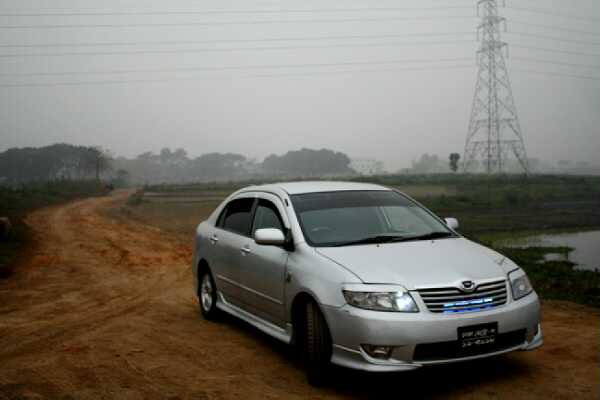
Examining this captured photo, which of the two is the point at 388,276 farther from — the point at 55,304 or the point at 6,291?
the point at 6,291

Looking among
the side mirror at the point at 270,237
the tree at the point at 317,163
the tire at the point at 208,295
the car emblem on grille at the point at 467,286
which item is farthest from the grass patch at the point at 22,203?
the tree at the point at 317,163

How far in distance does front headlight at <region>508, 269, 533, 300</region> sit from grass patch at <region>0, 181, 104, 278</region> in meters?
10.8

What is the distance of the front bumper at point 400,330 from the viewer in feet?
16.2

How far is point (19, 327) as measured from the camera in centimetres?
831

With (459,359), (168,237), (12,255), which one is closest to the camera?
(459,359)

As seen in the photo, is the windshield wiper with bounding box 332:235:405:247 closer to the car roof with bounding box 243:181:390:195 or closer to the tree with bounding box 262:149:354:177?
the car roof with bounding box 243:181:390:195

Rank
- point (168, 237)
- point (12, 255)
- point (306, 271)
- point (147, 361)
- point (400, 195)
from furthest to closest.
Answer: point (168, 237)
point (12, 255)
point (400, 195)
point (147, 361)
point (306, 271)

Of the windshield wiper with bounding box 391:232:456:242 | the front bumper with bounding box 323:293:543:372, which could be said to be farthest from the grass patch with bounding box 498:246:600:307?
the front bumper with bounding box 323:293:543:372

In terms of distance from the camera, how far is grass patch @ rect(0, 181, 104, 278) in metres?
16.6

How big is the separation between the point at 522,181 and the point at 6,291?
5561 cm

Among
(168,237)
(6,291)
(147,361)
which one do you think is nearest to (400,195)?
(147,361)

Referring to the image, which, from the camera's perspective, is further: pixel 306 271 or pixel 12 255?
pixel 12 255

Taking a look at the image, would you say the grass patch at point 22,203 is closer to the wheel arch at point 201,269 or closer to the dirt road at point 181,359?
the dirt road at point 181,359

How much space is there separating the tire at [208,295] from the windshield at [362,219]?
2.12 metres
